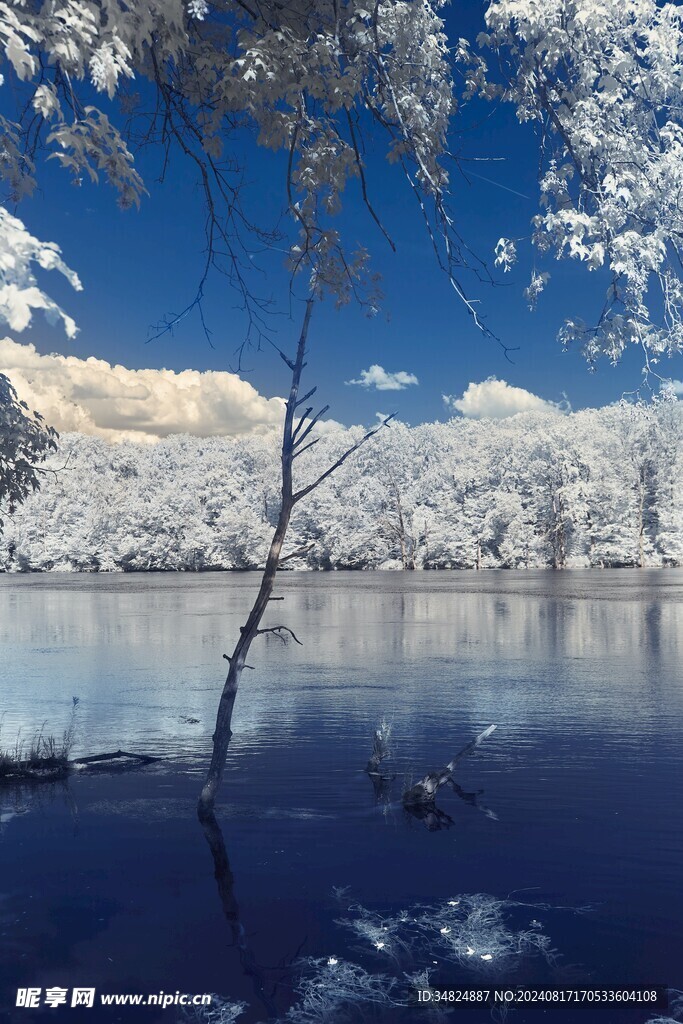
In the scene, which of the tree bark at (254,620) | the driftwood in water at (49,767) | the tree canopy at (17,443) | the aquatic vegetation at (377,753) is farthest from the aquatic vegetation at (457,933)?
the tree canopy at (17,443)

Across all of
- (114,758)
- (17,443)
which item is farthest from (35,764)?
(17,443)

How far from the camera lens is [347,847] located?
11.2 m

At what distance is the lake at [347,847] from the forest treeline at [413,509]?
66919 mm

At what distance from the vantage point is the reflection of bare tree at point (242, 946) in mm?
7602

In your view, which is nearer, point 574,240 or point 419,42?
point 574,240

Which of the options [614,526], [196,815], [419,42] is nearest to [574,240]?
[419,42]

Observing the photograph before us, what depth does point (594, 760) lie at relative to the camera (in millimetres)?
15945

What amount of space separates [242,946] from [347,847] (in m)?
2.89

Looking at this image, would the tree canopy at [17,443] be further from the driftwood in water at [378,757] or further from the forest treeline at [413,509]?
the forest treeline at [413,509]

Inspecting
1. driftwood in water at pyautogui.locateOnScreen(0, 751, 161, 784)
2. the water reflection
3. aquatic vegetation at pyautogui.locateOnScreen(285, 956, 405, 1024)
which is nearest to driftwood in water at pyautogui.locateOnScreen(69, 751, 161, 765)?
driftwood in water at pyautogui.locateOnScreen(0, 751, 161, 784)

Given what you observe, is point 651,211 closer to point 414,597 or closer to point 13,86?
point 13,86

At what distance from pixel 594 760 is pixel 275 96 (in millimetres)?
13587

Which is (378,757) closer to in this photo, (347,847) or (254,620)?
(347,847)

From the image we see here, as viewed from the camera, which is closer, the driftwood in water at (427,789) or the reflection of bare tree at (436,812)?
the reflection of bare tree at (436,812)
